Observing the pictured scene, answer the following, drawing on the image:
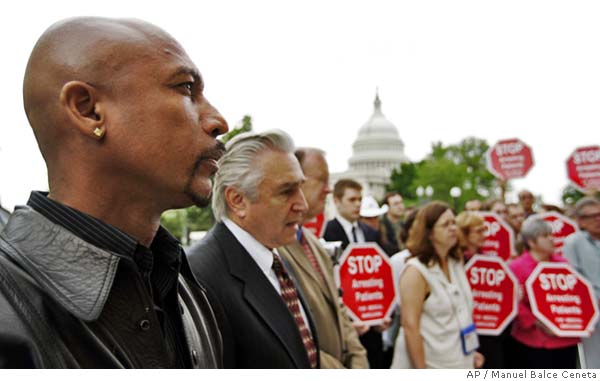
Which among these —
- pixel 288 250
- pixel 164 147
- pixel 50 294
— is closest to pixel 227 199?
pixel 288 250

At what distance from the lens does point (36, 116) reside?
876 mm

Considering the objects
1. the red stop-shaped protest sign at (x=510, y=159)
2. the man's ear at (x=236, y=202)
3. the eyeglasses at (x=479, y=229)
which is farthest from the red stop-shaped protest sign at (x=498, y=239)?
the man's ear at (x=236, y=202)

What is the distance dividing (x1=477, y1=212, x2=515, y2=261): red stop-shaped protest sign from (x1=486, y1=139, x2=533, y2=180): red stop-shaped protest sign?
174 centimetres

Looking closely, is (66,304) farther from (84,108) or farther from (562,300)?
(562,300)

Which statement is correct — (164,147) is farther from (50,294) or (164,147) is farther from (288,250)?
(288,250)

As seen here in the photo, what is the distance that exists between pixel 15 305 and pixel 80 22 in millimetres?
451

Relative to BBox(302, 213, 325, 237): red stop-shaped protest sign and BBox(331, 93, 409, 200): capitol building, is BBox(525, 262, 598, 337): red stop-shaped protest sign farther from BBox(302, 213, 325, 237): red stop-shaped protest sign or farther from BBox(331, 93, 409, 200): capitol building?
BBox(331, 93, 409, 200): capitol building

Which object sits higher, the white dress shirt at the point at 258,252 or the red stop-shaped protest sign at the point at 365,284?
the white dress shirt at the point at 258,252

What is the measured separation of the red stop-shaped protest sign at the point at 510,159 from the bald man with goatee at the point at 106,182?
6454 millimetres

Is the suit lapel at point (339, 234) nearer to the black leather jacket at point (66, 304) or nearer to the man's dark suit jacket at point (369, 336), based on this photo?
the man's dark suit jacket at point (369, 336)

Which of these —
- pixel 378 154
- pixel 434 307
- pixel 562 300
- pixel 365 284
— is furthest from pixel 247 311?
pixel 378 154

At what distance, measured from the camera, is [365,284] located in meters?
3.60

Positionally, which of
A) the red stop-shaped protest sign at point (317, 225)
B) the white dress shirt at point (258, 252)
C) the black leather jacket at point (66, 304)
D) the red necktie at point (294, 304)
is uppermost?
the black leather jacket at point (66, 304)

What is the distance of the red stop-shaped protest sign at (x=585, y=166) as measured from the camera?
5242 millimetres
